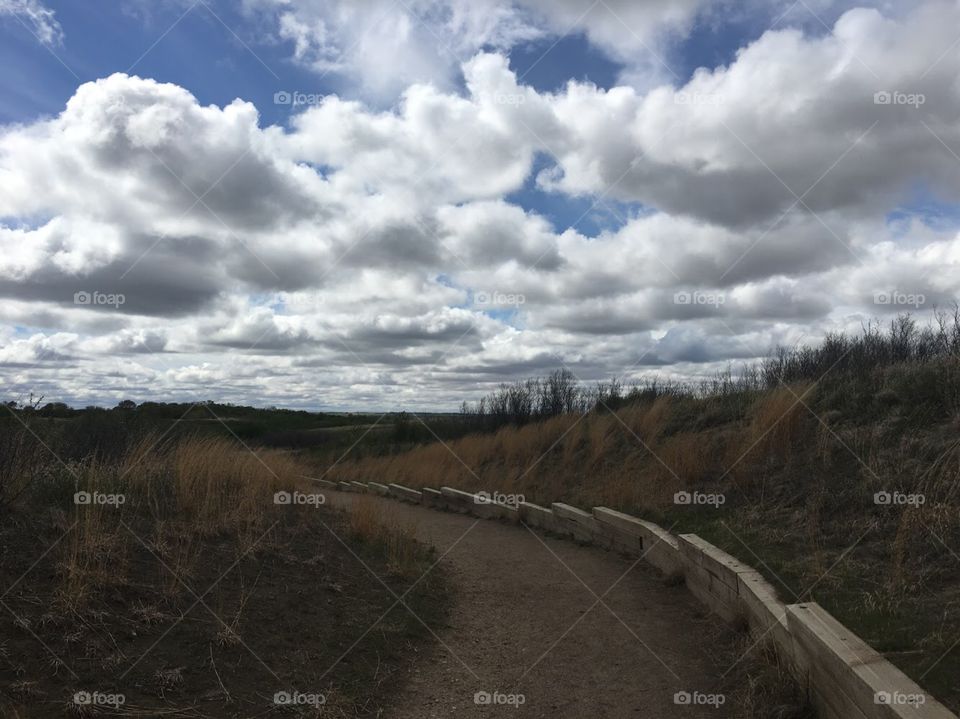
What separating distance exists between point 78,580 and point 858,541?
22.1ft

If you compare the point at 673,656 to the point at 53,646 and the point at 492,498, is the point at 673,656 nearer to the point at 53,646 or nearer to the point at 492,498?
the point at 53,646

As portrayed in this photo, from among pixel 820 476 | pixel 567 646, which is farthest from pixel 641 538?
pixel 567 646

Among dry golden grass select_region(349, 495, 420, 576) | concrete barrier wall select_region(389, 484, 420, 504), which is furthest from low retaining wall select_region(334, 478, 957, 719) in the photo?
concrete barrier wall select_region(389, 484, 420, 504)

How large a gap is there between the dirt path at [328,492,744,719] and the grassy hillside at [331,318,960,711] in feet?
3.08

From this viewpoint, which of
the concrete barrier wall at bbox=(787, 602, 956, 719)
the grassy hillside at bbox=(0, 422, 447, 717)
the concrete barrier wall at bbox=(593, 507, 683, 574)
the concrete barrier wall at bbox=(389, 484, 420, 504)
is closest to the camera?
the concrete barrier wall at bbox=(787, 602, 956, 719)

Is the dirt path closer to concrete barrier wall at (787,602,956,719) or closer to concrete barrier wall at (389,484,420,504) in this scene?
concrete barrier wall at (787,602,956,719)

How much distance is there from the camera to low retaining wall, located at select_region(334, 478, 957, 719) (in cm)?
354

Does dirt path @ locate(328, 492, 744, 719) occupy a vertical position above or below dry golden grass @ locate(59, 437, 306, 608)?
below

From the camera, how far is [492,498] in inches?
560

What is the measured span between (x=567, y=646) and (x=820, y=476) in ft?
13.7

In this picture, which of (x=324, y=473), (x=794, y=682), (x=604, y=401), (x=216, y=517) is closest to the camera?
(x=794, y=682)

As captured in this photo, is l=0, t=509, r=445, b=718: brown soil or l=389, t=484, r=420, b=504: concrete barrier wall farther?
l=389, t=484, r=420, b=504: concrete barrier wall

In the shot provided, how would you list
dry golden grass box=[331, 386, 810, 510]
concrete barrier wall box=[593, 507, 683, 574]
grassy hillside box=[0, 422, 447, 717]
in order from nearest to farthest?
grassy hillside box=[0, 422, 447, 717] < concrete barrier wall box=[593, 507, 683, 574] < dry golden grass box=[331, 386, 810, 510]

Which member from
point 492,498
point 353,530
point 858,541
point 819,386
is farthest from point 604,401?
point 858,541
